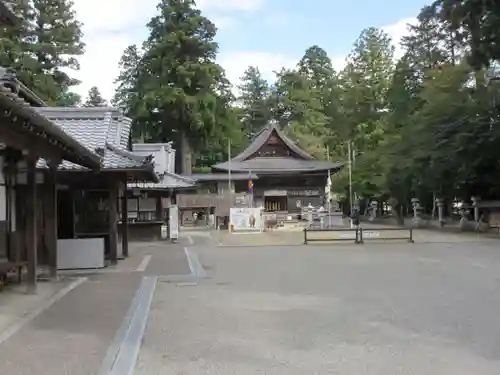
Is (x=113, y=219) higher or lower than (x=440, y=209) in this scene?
higher

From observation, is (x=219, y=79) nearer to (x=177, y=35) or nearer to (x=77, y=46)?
(x=177, y=35)

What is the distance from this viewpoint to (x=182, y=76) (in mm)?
49844

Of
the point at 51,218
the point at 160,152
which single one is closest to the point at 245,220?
the point at 160,152

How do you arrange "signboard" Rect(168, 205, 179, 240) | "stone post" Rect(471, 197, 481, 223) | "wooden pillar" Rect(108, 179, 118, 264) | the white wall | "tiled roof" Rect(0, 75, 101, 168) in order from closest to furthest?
"tiled roof" Rect(0, 75, 101, 168), "wooden pillar" Rect(108, 179, 118, 264), "signboard" Rect(168, 205, 179, 240), "stone post" Rect(471, 197, 481, 223), the white wall

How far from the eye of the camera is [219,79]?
52.9 m

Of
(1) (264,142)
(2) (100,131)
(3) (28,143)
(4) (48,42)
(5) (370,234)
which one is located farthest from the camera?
(1) (264,142)

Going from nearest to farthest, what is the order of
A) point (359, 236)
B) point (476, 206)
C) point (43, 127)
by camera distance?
1. point (43, 127)
2. point (359, 236)
3. point (476, 206)

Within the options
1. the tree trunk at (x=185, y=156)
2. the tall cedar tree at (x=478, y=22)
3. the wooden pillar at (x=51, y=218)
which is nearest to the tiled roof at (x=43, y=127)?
the wooden pillar at (x=51, y=218)

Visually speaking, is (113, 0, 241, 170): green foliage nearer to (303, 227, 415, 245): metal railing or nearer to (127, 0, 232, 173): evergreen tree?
(127, 0, 232, 173): evergreen tree

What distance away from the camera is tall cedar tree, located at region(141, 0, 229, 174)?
4969cm

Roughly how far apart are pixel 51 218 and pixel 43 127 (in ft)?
15.5

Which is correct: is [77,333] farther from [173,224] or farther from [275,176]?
[275,176]

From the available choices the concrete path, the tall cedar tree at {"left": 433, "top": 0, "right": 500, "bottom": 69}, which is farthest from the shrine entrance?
the concrete path

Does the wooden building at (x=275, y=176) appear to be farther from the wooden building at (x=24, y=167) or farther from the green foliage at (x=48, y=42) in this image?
the wooden building at (x=24, y=167)
